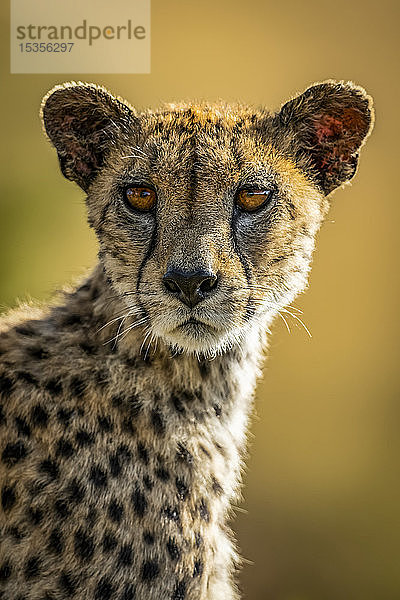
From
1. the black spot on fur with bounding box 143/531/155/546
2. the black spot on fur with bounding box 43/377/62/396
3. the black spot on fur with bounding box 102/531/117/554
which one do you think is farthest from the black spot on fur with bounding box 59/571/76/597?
the black spot on fur with bounding box 43/377/62/396

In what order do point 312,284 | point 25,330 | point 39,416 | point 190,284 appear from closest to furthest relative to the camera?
point 190,284 → point 39,416 → point 25,330 → point 312,284

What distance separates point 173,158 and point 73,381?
0.78 m

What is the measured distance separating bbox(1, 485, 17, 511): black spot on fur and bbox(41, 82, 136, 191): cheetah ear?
1.04 meters

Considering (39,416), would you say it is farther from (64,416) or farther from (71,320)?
(71,320)

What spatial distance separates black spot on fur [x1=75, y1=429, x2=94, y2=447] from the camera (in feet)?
9.31

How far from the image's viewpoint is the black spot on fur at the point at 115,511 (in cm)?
277

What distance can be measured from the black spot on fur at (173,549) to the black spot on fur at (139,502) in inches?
4.8

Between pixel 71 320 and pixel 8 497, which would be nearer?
pixel 8 497

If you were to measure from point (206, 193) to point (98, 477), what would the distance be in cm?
94

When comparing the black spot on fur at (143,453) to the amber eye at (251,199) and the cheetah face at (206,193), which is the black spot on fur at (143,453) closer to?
the cheetah face at (206,193)

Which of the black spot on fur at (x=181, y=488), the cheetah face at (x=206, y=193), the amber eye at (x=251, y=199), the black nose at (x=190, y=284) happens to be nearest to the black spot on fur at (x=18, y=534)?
the black spot on fur at (x=181, y=488)

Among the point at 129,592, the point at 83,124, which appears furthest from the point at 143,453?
the point at 83,124

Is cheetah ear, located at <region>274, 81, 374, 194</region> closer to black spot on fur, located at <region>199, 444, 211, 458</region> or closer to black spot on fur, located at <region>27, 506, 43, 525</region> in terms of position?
black spot on fur, located at <region>199, 444, 211, 458</region>

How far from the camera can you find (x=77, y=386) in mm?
2916
